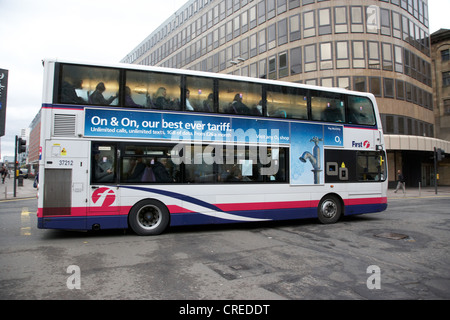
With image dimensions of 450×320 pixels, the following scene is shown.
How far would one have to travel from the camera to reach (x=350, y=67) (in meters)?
28.2

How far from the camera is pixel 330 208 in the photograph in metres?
10.0

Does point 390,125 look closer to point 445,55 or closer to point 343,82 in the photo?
point 343,82

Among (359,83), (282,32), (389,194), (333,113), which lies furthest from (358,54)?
(333,113)

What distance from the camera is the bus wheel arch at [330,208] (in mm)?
9841

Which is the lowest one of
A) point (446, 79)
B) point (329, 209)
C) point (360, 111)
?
point (329, 209)

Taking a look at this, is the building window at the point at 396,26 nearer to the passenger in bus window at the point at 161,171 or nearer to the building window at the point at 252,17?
the building window at the point at 252,17

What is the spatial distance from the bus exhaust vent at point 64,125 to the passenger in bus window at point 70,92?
0.38 metres

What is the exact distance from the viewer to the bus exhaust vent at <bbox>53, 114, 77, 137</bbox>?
23.6 feet

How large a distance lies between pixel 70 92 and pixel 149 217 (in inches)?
140

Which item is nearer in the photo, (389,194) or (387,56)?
(389,194)

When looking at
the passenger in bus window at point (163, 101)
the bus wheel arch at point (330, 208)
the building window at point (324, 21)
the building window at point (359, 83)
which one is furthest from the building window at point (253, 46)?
the passenger in bus window at point (163, 101)

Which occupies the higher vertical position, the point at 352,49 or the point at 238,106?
the point at 352,49

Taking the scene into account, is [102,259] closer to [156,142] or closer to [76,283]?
[76,283]

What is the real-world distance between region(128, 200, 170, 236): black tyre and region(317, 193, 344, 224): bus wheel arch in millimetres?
4926
